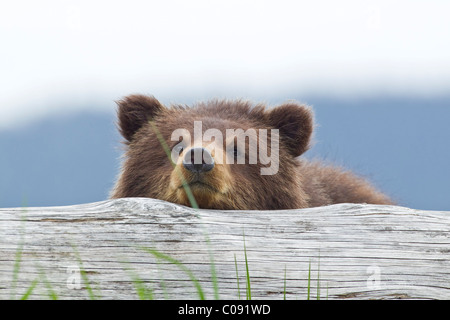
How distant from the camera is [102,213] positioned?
411cm

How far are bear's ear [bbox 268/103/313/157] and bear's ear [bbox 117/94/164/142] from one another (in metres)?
1.15

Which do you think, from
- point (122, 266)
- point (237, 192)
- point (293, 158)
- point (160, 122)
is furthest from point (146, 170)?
point (122, 266)

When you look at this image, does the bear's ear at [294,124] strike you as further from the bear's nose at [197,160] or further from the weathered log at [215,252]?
the weathered log at [215,252]

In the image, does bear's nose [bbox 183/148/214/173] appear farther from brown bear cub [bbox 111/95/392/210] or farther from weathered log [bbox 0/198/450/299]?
weathered log [bbox 0/198/450/299]

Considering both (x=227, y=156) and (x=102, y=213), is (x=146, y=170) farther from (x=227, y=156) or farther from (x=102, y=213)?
(x=102, y=213)

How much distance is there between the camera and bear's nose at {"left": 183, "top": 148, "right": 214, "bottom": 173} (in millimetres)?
4609

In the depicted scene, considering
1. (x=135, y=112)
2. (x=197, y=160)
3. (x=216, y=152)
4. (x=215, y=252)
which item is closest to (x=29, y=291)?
(x=215, y=252)

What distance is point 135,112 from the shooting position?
6141 millimetres

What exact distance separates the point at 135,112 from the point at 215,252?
102 inches

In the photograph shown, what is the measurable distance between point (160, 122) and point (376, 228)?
256 cm

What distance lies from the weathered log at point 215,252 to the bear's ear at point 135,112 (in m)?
2.00

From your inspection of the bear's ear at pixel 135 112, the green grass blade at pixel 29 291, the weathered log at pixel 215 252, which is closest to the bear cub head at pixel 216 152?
the bear's ear at pixel 135 112

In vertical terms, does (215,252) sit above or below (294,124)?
below

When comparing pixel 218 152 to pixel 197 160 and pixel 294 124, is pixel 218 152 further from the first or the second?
pixel 294 124
